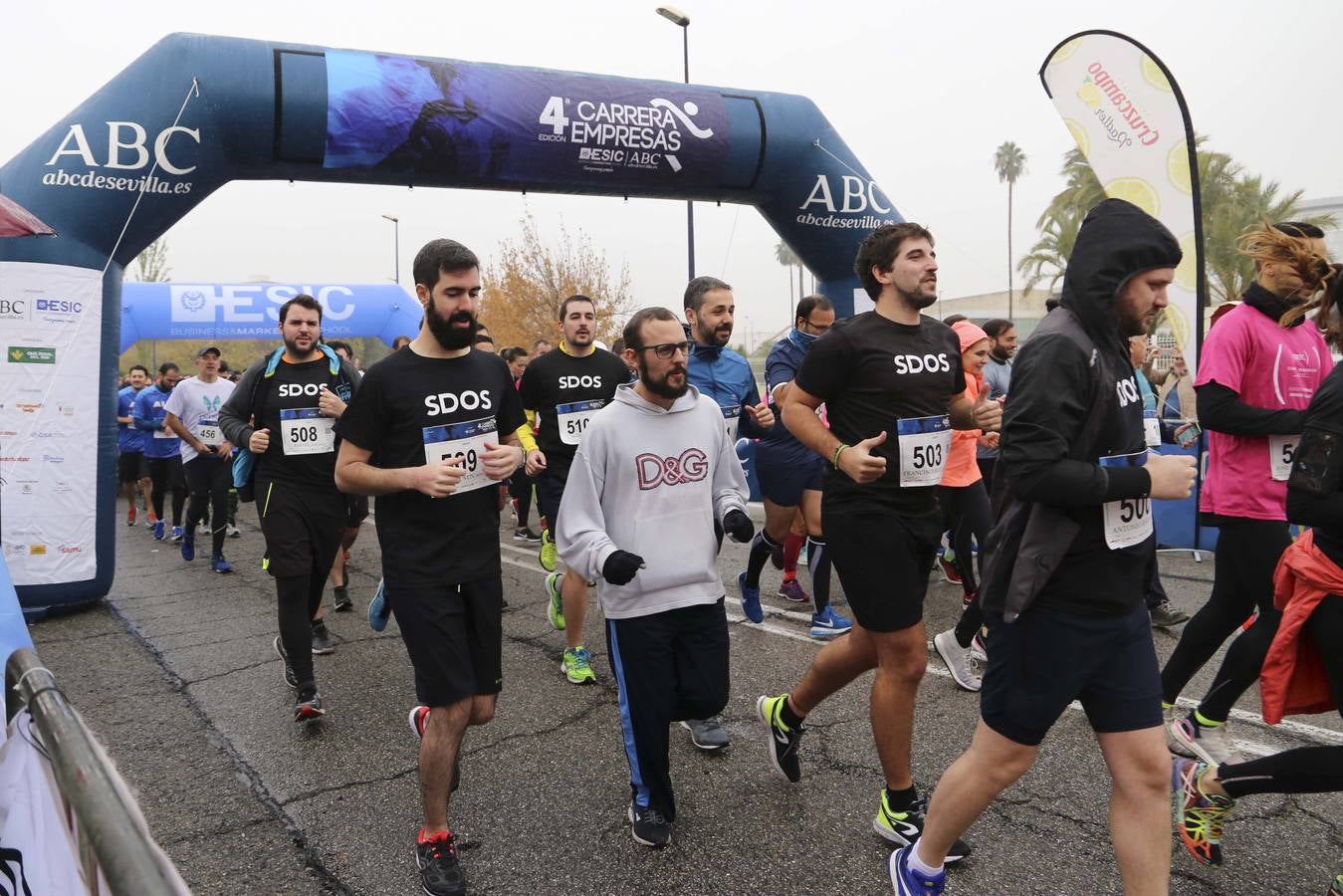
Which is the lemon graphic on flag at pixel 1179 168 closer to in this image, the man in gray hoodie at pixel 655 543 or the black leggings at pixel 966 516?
the black leggings at pixel 966 516

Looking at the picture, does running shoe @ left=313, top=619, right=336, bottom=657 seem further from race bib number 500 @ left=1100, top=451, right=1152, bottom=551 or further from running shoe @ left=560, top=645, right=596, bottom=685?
race bib number 500 @ left=1100, top=451, right=1152, bottom=551

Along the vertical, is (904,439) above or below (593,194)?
below

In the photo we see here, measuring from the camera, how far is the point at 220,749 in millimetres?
4086

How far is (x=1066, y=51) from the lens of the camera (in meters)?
8.30

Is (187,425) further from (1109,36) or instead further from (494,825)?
(1109,36)

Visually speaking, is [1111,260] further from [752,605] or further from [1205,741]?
[752,605]

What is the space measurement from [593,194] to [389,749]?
595 cm

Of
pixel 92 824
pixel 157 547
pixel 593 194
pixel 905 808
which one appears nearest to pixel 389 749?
pixel 905 808

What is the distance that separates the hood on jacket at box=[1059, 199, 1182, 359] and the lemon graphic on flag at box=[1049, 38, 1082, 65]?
6990 millimetres

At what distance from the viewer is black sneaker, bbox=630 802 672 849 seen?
121 inches

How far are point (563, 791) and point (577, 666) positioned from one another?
4.44 feet

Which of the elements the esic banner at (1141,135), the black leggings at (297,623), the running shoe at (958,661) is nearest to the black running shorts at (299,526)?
the black leggings at (297,623)

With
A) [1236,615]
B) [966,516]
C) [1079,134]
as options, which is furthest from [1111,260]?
[1079,134]

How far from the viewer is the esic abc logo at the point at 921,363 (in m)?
3.19
